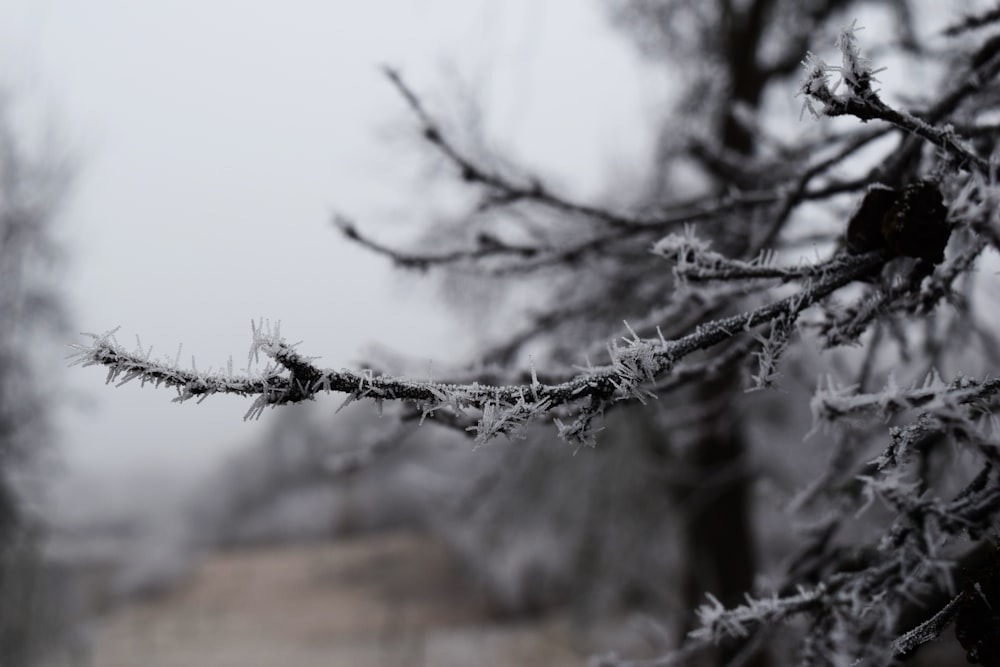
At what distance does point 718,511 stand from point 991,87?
4.38m

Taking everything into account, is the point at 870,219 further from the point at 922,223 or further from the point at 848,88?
the point at 848,88

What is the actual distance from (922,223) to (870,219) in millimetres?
76

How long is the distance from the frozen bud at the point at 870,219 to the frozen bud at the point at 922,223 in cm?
4

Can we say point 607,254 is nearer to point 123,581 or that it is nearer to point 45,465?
point 45,465

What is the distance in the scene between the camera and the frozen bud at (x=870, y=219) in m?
1.01

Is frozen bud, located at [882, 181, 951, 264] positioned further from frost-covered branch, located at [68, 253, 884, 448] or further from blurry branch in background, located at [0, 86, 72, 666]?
blurry branch in background, located at [0, 86, 72, 666]

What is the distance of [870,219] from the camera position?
3.31ft

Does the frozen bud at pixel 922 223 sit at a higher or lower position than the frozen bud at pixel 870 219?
lower

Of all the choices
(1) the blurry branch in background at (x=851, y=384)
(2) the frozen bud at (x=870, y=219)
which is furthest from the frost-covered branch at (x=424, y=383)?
(2) the frozen bud at (x=870, y=219)

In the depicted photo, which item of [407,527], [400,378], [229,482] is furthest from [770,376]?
[229,482]

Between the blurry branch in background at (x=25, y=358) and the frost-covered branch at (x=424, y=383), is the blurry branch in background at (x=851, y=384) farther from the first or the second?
the blurry branch in background at (x=25, y=358)

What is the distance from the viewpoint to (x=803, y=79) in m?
0.86

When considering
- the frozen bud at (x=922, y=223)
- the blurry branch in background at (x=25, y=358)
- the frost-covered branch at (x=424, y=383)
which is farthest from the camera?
the blurry branch in background at (x=25, y=358)

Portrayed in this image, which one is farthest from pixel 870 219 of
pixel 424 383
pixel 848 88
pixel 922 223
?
pixel 424 383
